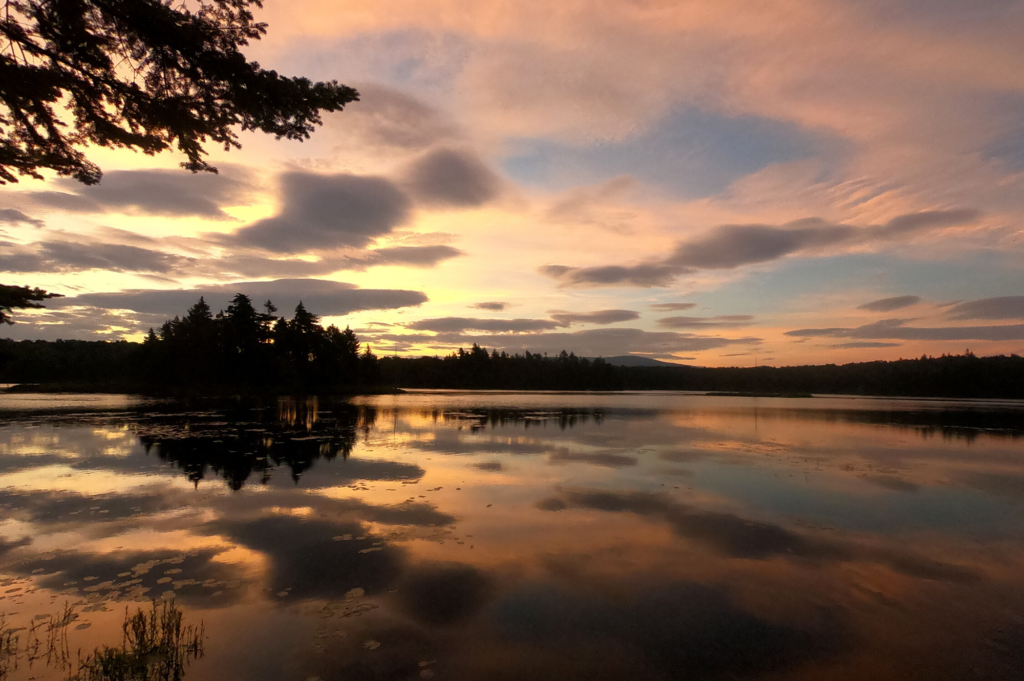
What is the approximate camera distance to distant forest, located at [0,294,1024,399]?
85.5m

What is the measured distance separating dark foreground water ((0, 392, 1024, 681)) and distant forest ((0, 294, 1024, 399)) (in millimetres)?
6890

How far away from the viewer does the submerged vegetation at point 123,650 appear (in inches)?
228

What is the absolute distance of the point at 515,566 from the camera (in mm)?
9516

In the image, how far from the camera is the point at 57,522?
37.9 ft

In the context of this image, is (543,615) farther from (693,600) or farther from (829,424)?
(829,424)

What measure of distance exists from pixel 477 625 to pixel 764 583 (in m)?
5.25

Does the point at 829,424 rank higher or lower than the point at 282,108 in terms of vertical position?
lower

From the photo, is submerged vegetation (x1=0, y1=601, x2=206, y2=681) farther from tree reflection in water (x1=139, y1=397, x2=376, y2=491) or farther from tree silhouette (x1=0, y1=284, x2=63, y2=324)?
tree reflection in water (x1=139, y1=397, x2=376, y2=491)

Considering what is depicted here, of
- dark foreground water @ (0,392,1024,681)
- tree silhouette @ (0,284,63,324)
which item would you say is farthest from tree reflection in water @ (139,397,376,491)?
tree silhouette @ (0,284,63,324)

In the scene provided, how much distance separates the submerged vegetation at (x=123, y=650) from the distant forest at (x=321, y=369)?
30.9 ft

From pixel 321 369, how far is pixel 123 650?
96.9 m

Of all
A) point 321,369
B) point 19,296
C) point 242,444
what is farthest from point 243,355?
point 19,296

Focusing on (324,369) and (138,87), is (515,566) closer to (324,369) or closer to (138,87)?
(138,87)

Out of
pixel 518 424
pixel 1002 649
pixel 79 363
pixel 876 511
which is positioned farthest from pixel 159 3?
pixel 79 363
